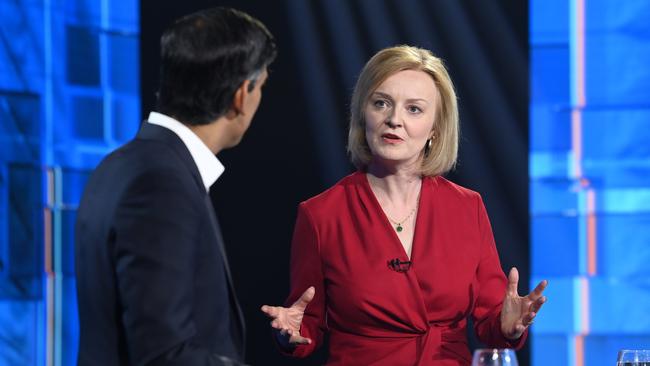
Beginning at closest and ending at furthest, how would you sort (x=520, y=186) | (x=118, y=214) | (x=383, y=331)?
(x=118, y=214) → (x=383, y=331) → (x=520, y=186)

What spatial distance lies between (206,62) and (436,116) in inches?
48.9

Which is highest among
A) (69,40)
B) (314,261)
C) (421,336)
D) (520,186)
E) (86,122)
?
(69,40)

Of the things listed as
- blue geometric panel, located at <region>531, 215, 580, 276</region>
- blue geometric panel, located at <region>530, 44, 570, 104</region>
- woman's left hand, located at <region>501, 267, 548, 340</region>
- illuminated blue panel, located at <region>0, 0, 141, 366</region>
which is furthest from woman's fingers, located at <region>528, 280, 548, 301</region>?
illuminated blue panel, located at <region>0, 0, 141, 366</region>

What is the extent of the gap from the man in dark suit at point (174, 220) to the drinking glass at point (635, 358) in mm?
799

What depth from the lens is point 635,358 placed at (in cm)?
187

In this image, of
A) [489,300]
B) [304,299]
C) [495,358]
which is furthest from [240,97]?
[489,300]

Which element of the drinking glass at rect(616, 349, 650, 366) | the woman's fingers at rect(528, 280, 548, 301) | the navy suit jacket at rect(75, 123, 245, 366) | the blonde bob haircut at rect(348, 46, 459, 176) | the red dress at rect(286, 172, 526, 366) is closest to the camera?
the navy suit jacket at rect(75, 123, 245, 366)

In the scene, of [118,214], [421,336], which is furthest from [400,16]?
[118,214]

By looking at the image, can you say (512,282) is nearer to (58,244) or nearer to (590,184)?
(590,184)

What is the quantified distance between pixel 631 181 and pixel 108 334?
100 inches

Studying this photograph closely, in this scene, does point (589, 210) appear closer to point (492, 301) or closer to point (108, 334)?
point (492, 301)

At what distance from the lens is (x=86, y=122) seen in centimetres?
361

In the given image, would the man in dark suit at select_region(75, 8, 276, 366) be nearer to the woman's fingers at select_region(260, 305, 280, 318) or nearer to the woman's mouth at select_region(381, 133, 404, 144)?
the woman's fingers at select_region(260, 305, 280, 318)

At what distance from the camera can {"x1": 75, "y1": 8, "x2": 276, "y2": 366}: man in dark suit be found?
4.39 ft
